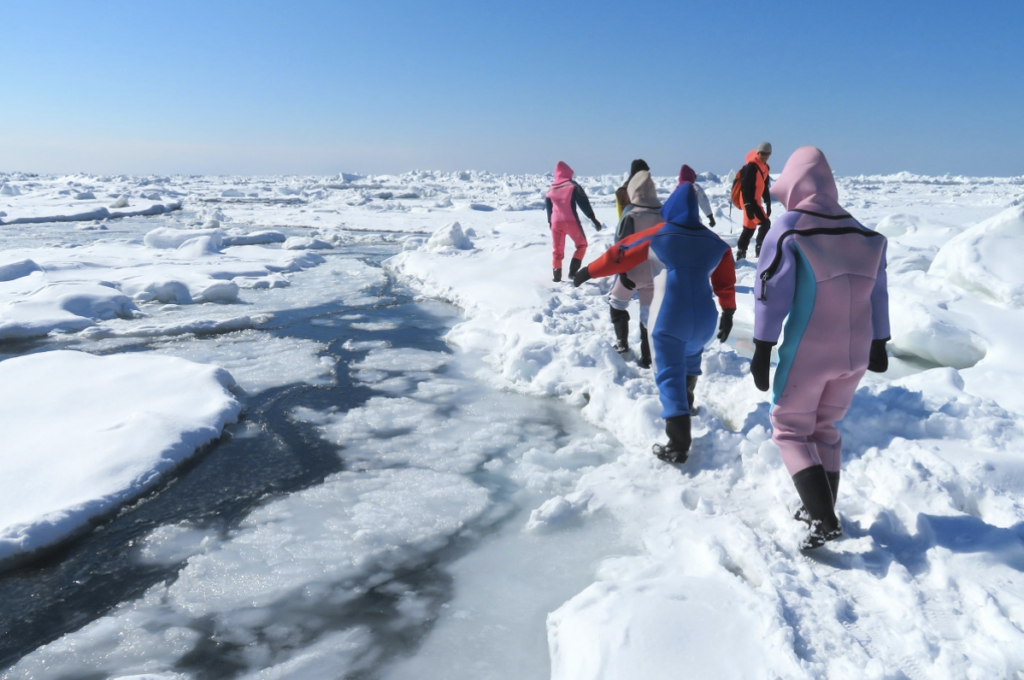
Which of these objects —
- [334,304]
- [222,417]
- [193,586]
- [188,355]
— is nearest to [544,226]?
[334,304]

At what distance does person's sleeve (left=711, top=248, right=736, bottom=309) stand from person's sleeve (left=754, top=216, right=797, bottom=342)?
1055 millimetres

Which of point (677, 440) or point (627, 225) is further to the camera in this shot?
point (627, 225)

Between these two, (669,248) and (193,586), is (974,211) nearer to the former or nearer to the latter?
(669,248)

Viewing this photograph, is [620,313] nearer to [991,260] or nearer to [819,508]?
[819,508]

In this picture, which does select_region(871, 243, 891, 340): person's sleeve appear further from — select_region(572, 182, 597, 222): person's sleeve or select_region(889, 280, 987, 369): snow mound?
select_region(572, 182, 597, 222): person's sleeve

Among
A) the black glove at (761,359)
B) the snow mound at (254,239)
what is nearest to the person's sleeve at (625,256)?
the black glove at (761,359)

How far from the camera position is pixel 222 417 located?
149 inches

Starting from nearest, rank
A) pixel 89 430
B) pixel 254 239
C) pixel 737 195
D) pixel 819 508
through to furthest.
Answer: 1. pixel 819 508
2. pixel 89 430
3. pixel 737 195
4. pixel 254 239

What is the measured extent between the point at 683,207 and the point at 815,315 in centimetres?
103

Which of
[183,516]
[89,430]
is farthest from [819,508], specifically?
[89,430]

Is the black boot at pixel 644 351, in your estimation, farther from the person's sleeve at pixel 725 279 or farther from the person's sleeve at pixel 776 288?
the person's sleeve at pixel 776 288

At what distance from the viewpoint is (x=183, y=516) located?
2850mm

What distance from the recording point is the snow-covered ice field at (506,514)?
1913 millimetres

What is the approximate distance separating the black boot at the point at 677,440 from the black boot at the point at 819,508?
2.55 ft
